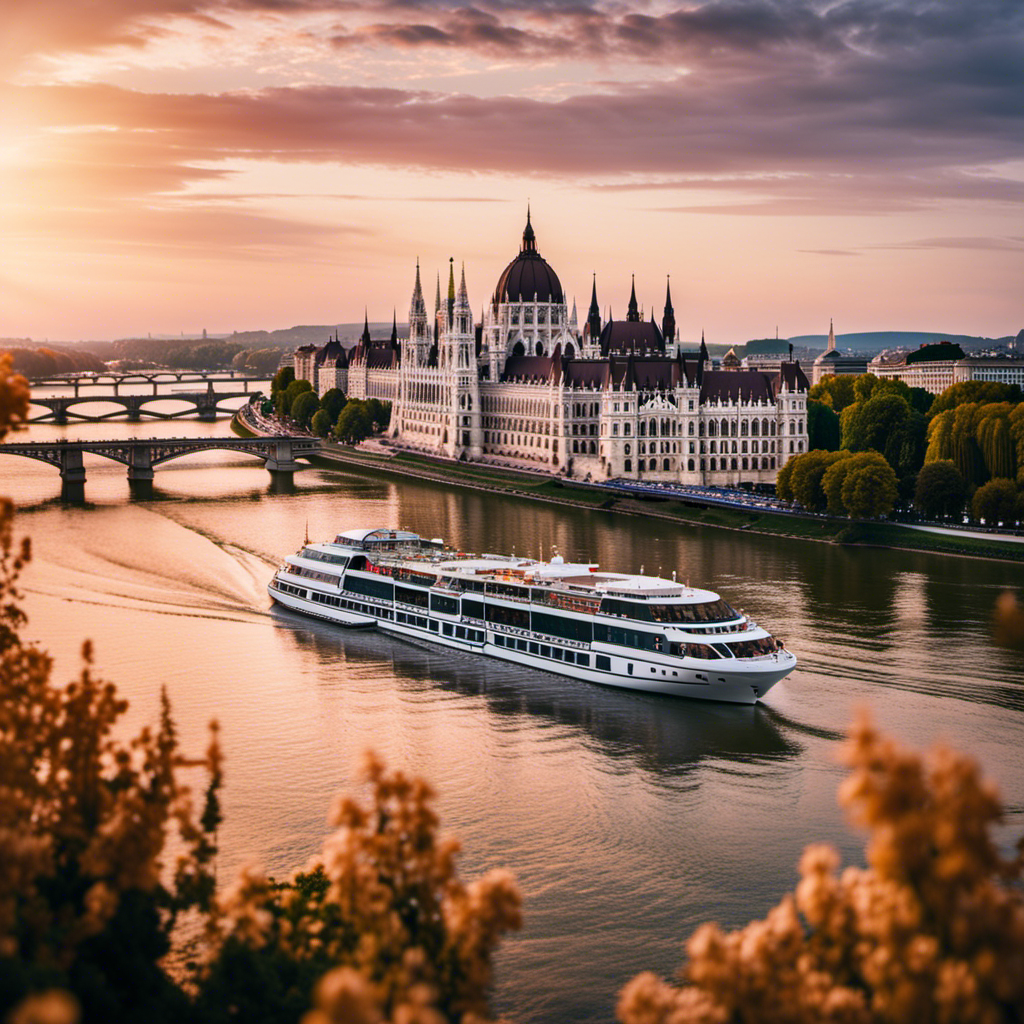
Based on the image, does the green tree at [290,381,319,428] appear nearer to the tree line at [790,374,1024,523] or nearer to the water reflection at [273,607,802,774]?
the tree line at [790,374,1024,523]

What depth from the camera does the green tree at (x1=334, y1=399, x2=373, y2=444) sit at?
133 m

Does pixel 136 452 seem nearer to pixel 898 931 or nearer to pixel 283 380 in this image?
pixel 283 380

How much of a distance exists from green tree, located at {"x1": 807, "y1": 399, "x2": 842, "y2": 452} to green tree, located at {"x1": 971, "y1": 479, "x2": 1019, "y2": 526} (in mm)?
31521

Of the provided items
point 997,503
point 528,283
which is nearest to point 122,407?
point 528,283

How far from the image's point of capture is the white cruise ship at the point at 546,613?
38.8m

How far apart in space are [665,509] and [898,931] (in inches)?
2826

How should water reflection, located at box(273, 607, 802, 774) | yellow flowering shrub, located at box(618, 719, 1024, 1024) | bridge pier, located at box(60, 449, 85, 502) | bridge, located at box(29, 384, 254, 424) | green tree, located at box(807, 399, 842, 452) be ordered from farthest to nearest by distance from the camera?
bridge, located at box(29, 384, 254, 424) → green tree, located at box(807, 399, 842, 452) → bridge pier, located at box(60, 449, 85, 502) → water reflection, located at box(273, 607, 802, 774) → yellow flowering shrub, located at box(618, 719, 1024, 1024)

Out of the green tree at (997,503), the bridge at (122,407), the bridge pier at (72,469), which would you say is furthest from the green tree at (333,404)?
the green tree at (997,503)

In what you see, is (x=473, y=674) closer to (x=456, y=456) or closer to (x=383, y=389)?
(x=456, y=456)

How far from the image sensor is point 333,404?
14200cm

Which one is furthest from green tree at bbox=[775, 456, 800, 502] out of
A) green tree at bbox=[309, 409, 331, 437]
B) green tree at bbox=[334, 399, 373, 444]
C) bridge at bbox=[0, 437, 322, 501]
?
green tree at bbox=[309, 409, 331, 437]

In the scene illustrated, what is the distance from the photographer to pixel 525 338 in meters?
124

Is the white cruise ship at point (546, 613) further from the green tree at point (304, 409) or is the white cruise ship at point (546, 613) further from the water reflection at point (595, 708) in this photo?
the green tree at point (304, 409)

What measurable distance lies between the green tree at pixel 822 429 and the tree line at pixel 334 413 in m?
48.5
